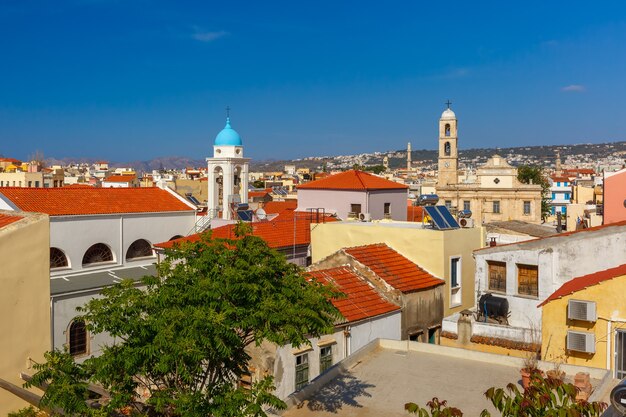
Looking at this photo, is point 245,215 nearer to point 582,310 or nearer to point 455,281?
point 455,281

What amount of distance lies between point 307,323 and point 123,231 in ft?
81.1

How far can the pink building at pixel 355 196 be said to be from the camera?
116 ft

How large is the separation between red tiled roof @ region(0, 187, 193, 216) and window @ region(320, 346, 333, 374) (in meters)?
16.7

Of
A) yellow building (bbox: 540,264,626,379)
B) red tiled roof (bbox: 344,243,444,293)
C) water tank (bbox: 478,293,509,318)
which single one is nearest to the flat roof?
red tiled roof (bbox: 344,243,444,293)

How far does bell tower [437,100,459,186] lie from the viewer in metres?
69.7

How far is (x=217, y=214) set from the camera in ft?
120

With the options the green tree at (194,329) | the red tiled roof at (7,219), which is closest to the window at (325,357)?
the green tree at (194,329)

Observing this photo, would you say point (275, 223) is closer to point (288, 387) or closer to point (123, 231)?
point (123, 231)

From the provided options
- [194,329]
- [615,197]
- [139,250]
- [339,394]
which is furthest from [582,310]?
[139,250]

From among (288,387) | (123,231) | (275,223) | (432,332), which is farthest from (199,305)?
(123,231)

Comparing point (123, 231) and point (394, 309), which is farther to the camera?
point (123, 231)

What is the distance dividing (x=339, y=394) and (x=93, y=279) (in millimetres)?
19468

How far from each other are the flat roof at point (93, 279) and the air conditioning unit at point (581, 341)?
640 inches

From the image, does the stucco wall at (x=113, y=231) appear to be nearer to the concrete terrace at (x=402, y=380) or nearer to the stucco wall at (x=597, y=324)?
the concrete terrace at (x=402, y=380)
